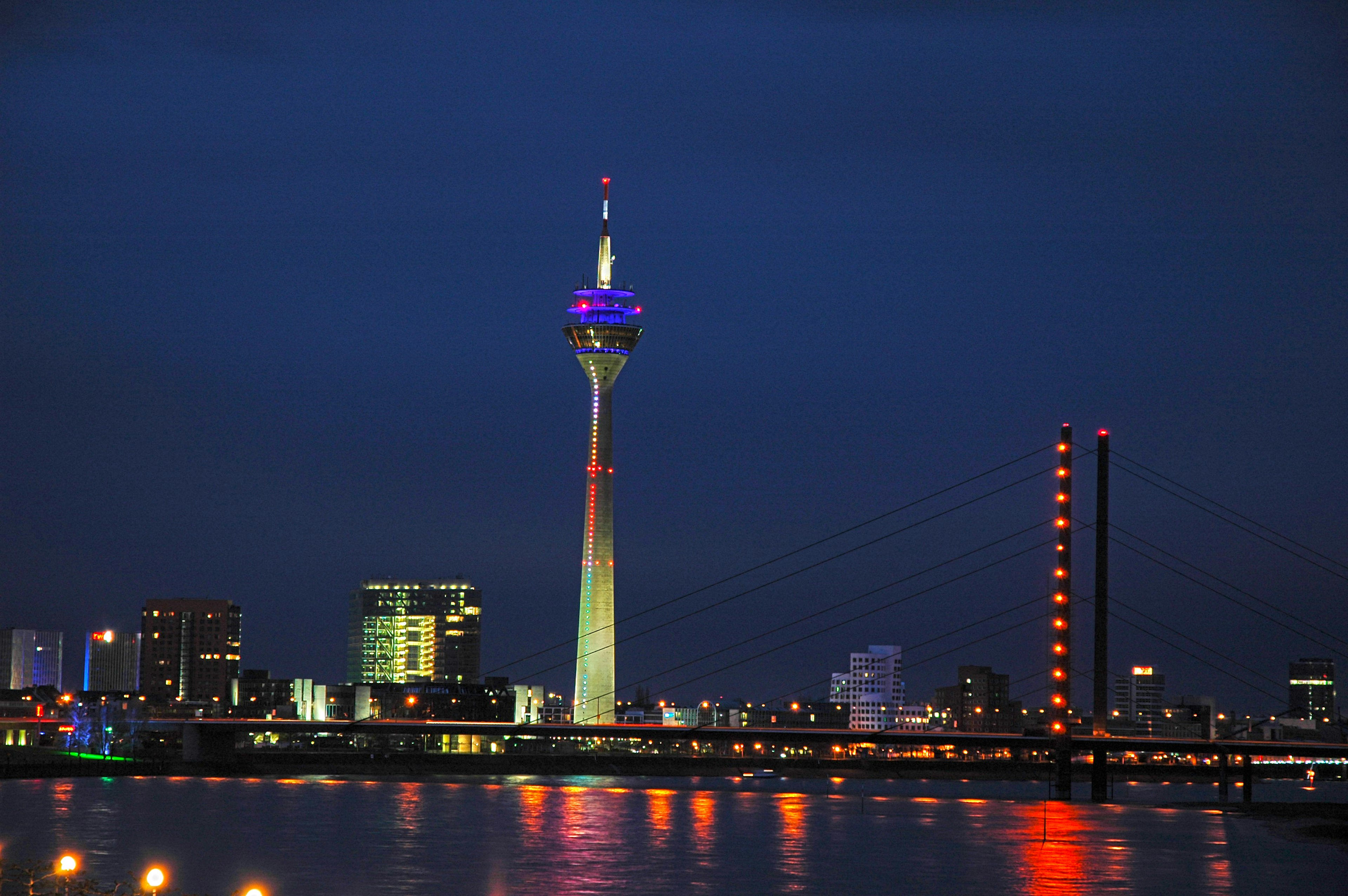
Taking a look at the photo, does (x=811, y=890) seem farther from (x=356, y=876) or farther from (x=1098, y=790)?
(x=1098, y=790)

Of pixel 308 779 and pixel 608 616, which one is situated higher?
pixel 608 616

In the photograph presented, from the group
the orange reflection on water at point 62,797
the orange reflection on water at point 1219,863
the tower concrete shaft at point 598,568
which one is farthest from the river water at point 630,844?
the tower concrete shaft at point 598,568

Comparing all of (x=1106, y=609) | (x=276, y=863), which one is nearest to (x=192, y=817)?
(x=276, y=863)

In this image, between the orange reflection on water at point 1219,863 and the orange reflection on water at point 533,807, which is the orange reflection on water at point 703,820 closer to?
the orange reflection on water at point 533,807

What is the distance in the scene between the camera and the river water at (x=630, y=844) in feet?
169

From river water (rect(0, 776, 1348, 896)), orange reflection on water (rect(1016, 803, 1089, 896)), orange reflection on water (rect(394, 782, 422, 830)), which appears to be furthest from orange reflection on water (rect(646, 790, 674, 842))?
orange reflection on water (rect(1016, 803, 1089, 896))

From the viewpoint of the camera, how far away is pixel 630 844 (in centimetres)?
6469

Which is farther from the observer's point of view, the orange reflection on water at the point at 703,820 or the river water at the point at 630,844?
the orange reflection on water at the point at 703,820

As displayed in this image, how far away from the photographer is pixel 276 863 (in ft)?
175

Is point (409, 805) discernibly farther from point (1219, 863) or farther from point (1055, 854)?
point (1219, 863)

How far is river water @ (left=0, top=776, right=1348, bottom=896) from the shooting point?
2025 inches

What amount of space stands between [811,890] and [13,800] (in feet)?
148

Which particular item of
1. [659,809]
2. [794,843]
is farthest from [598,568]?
[794,843]

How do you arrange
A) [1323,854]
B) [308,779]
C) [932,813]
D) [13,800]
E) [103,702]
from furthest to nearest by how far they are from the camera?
[103,702], [308,779], [932,813], [13,800], [1323,854]
